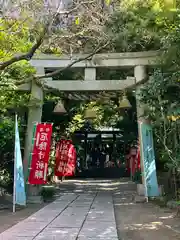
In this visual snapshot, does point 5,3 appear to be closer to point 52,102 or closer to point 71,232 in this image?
point 71,232

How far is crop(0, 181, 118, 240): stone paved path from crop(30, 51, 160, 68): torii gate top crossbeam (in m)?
4.13

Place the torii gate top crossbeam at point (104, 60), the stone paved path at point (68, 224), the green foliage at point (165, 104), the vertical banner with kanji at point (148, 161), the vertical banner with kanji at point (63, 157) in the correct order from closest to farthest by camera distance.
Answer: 1. the stone paved path at point (68, 224)
2. the green foliage at point (165, 104)
3. the vertical banner with kanji at point (148, 161)
4. the torii gate top crossbeam at point (104, 60)
5. the vertical banner with kanji at point (63, 157)

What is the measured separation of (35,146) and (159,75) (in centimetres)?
404

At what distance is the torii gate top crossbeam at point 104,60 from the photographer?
994cm

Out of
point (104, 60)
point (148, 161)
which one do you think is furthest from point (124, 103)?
point (148, 161)

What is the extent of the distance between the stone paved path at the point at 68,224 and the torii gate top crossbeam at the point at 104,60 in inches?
163

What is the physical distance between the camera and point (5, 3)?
6.28 metres

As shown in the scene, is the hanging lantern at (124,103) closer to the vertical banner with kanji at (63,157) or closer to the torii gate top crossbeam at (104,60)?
the torii gate top crossbeam at (104,60)

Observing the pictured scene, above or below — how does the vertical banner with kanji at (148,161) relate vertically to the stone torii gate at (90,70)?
below

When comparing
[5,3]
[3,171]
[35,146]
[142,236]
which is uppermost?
[5,3]

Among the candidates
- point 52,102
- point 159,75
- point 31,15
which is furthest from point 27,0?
point 52,102

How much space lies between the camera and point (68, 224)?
246 inches

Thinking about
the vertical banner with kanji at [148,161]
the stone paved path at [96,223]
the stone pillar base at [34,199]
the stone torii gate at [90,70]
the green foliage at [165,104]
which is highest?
the stone torii gate at [90,70]

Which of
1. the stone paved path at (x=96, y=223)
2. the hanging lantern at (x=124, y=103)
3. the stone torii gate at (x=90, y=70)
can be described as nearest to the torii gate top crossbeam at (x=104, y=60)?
the stone torii gate at (x=90, y=70)
